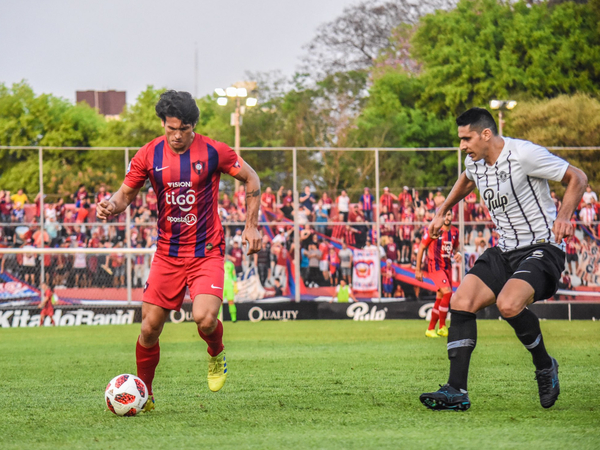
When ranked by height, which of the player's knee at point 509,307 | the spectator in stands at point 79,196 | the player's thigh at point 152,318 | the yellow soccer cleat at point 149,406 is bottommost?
the yellow soccer cleat at point 149,406

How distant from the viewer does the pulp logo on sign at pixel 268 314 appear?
18.7m

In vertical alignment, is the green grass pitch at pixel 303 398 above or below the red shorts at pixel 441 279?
below

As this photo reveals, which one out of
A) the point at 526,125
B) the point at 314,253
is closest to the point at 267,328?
the point at 314,253

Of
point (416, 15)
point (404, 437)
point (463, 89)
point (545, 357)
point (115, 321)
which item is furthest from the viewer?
point (416, 15)

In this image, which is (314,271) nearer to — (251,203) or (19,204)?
(19,204)

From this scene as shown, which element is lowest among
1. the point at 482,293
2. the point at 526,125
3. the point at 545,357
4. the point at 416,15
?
the point at 545,357

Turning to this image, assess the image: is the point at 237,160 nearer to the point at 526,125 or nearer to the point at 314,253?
the point at 314,253

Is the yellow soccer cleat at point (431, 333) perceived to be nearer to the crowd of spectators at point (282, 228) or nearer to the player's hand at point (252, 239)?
the crowd of spectators at point (282, 228)

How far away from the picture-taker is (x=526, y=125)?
35594 mm

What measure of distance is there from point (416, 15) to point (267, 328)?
36988 millimetres

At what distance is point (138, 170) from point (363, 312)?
13399 millimetres

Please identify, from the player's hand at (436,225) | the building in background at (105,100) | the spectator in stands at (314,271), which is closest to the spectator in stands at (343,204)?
the spectator in stands at (314,271)

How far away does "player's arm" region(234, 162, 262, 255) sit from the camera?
233 inches

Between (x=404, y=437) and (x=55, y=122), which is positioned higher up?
(x=55, y=122)
